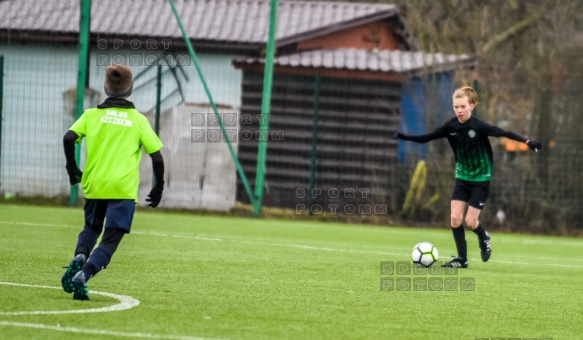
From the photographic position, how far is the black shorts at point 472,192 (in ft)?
38.4

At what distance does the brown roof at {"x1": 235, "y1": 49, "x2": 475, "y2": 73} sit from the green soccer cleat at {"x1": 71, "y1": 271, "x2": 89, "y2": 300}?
14963mm

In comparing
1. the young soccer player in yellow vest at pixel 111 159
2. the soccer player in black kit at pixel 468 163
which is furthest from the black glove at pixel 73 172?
the soccer player in black kit at pixel 468 163

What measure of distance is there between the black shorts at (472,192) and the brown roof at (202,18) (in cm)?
1258

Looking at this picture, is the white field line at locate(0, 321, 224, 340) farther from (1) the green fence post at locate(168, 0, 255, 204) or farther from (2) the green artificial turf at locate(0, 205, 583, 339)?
(1) the green fence post at locate(168, 0, 255, 204)

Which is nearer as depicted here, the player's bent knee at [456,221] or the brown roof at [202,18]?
the player's bent knee at [456,221]

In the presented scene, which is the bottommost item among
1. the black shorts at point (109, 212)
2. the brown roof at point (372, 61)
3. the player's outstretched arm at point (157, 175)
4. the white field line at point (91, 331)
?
the white field line at point (91, 331)

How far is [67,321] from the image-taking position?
616 cm

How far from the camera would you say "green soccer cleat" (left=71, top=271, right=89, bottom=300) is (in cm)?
692

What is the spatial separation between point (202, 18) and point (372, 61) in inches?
183

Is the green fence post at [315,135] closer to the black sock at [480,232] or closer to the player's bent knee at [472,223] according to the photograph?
the black sock at [480,232]

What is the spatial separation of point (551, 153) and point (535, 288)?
35.9ft

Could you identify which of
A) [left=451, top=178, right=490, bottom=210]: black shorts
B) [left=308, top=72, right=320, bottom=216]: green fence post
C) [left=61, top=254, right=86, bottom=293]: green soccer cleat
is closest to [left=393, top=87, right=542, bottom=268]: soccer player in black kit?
[left=451, top=178, right=490, bottom=210]: black shorts

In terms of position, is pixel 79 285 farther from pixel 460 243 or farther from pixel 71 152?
pixel 460 243

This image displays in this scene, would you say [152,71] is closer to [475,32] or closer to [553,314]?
[475,32]
